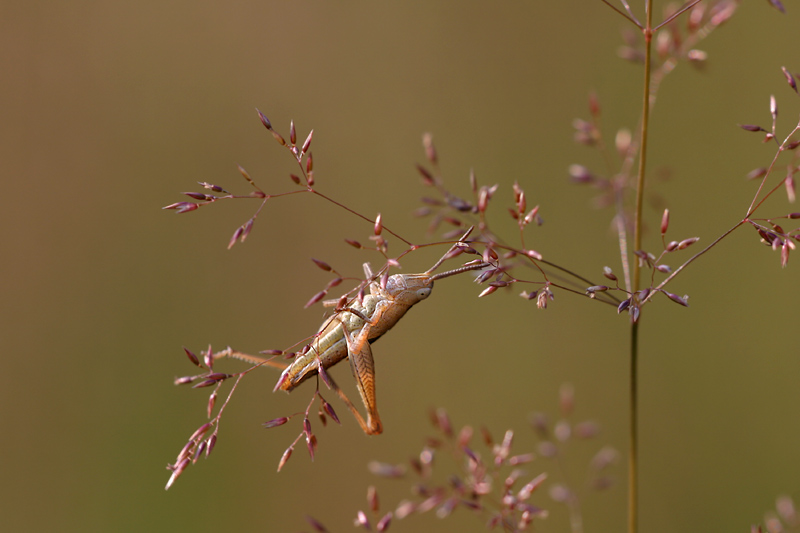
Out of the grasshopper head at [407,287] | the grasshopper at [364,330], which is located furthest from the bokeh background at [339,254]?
the grasshopper head at [407,287]

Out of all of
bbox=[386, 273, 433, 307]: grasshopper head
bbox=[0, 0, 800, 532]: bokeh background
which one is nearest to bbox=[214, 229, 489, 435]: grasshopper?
bbox=[386, 273, 433, 307]: grasshopper head

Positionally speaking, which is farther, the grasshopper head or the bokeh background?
the bokeh background

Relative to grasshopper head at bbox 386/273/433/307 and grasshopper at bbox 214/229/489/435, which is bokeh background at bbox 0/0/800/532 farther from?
grasshopper head at bbox 386/273/433/307

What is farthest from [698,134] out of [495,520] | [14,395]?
[14,395]

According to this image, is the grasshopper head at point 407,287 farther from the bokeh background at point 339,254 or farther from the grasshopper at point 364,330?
the bokeh background at point 339,254

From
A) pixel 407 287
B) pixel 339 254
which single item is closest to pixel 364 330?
pixel 407 287

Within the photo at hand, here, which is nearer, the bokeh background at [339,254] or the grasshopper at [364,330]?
the grasshopper at [364,330]

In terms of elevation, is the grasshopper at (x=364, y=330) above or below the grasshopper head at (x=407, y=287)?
below

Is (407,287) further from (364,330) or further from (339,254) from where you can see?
(339,254)

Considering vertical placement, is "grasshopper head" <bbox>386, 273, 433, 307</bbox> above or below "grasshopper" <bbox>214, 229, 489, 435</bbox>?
above
